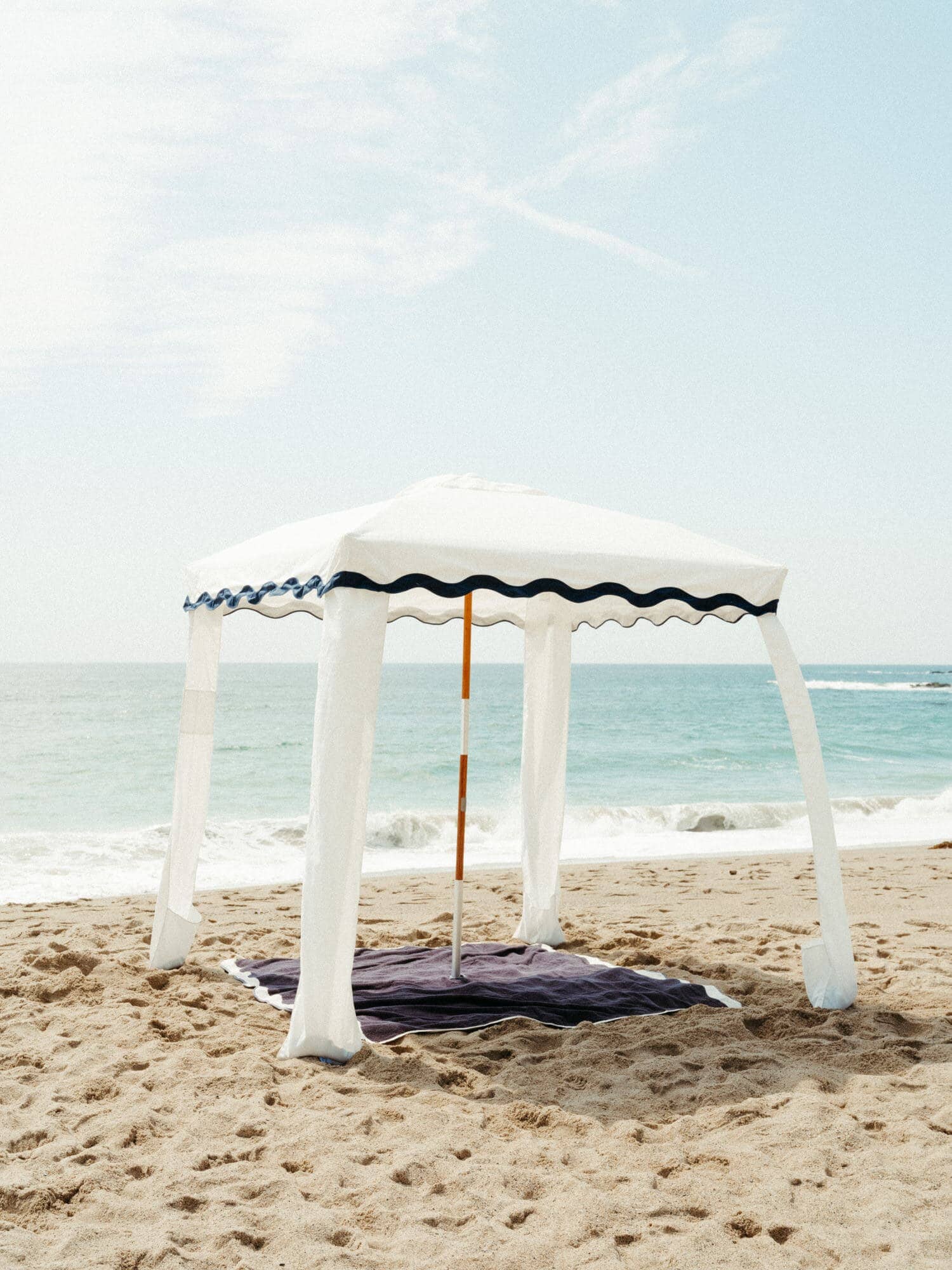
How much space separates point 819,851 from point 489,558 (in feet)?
6.30

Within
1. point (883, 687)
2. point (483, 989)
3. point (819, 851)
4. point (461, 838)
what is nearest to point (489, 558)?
point (461, 838)

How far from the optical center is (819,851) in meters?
4.53

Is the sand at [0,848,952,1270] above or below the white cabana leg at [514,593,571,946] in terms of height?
below

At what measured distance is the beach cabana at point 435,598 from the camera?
3.88 m

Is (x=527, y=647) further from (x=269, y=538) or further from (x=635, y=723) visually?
(x=635, y=723)

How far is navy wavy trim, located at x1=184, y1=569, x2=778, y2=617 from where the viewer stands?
12.7 ft

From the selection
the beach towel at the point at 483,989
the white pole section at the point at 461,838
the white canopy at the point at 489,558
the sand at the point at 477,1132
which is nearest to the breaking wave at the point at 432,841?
the beach towel at the point at 483,989

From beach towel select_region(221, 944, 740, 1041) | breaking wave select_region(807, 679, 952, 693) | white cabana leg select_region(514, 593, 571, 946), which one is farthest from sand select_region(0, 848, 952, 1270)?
breaking wave select_region(807, 679, 952, 693)

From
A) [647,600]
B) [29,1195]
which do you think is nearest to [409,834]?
[647,600]

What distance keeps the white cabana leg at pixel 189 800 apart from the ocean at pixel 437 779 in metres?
3.12

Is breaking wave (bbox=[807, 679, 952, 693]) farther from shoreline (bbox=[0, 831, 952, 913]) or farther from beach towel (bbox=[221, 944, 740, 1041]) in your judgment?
beach towel (bbox=[221, 944, 740, 1041])

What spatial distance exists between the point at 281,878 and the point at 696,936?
4110 millimetres

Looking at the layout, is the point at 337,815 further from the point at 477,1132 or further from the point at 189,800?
the point at 189,800

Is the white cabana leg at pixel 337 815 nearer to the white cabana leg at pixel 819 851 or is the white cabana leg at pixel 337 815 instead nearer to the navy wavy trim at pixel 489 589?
the navy wavy trim at pixel 489 589
